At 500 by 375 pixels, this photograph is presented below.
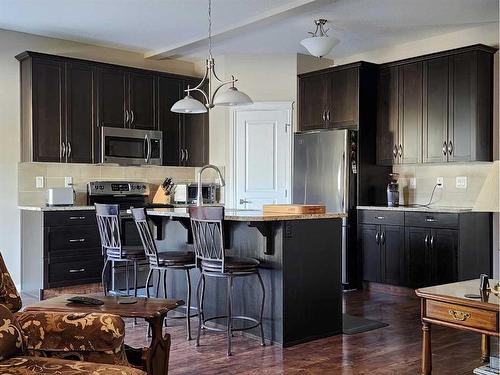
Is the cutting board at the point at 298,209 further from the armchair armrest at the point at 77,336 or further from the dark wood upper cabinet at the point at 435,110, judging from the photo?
the dark wood upper cabinet at the point at 435,110

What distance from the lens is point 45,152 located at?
5785 millimetres

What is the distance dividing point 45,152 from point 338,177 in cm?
306

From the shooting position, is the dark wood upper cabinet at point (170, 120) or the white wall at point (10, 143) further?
the dark wood upper cabinet at point (170, 120)

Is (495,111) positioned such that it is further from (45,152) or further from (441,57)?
(45,152)

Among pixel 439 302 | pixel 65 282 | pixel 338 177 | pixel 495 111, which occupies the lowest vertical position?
pixel 65 282

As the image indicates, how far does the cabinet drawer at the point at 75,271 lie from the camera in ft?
18.1

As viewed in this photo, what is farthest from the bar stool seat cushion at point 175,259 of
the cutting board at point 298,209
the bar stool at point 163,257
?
the cutting board at point 298,209

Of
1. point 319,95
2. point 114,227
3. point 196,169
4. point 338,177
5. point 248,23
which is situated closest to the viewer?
point 114,227

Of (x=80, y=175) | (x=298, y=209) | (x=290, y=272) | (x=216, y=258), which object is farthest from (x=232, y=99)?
(x=80, y=175)

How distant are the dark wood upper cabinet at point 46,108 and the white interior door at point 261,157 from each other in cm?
210

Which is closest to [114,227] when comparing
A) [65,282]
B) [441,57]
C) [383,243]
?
[65,282]

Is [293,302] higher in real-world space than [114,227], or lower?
lower

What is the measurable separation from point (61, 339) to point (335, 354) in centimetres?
199

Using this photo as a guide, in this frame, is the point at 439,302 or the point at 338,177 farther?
the point at 338,177
